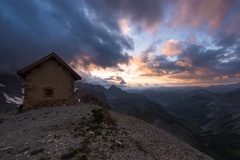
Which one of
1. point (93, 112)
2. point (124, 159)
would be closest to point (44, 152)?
point (124, 159)

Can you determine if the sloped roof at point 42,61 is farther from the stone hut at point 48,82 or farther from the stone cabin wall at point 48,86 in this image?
the stone cabin wall at point 48,86

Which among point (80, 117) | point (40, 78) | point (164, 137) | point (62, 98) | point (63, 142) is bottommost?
point (164, 137)

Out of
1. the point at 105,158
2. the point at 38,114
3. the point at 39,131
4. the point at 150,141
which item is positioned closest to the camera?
the point at 105,158

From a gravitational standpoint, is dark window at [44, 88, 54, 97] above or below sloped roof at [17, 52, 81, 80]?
below

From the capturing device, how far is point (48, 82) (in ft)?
113

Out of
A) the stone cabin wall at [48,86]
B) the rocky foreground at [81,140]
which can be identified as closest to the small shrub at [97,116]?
the rocky foreground at [81,140]

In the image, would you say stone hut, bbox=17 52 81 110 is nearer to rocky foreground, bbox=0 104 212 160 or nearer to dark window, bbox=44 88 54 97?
dark window, bbox=44 88 54 97

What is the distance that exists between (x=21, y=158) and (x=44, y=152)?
165cm

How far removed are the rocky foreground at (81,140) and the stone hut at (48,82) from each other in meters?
6.17

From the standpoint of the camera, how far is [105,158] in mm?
15609

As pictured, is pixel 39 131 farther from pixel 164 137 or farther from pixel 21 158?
pixel 164 137

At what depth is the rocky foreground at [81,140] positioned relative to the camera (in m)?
16.3

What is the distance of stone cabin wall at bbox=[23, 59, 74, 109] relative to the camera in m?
33.2

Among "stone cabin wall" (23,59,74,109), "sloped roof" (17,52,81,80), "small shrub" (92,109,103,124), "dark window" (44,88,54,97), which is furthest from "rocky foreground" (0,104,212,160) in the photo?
"sloped roof" (17,52,81,80)
